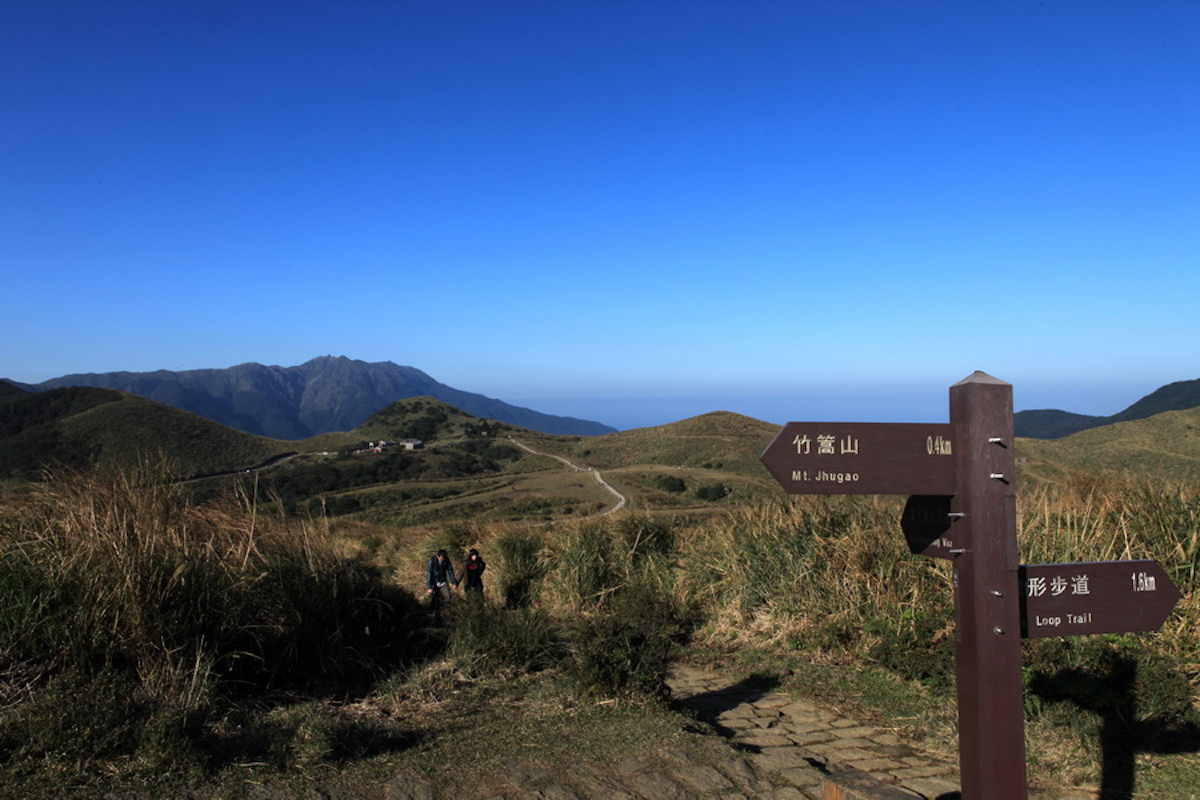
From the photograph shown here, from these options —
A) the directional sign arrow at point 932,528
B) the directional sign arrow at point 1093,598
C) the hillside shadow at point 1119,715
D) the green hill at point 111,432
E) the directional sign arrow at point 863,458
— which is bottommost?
the hillside shadow at point 1119,715

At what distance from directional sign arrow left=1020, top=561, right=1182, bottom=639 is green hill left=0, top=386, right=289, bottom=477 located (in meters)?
42.4

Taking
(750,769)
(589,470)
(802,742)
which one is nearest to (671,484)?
(589,470)

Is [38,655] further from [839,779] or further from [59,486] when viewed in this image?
[839,779]

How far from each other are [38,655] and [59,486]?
185cm

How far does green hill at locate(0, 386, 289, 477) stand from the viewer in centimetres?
4088

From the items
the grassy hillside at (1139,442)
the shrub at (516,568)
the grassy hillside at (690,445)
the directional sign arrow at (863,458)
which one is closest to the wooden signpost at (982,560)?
the directional sign arrow at (863,458)

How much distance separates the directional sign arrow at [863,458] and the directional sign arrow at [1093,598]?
0.56 meters

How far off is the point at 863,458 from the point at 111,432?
160ft

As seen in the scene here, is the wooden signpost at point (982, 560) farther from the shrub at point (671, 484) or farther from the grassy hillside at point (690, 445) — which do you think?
the grassy hillside at point (690, 445)

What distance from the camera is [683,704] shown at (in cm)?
654

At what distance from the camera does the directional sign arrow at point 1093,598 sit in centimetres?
328

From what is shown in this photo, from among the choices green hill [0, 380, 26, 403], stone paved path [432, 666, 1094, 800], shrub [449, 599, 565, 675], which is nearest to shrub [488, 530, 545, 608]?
shrub [449, 599, 565, 675]

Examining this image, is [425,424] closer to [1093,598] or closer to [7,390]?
[7,390]

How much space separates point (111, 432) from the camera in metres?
43.9
